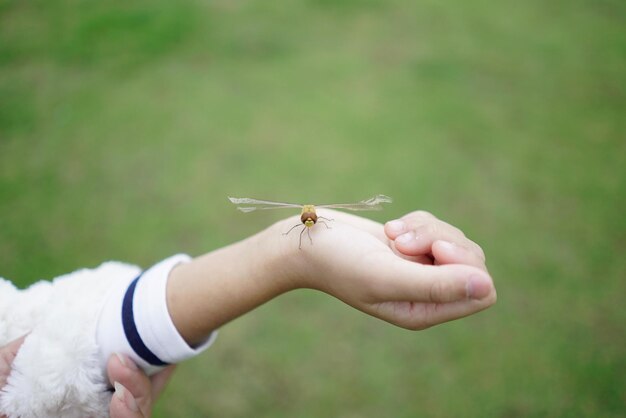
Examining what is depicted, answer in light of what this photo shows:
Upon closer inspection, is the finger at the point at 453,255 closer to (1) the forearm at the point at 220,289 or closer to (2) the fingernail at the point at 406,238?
(2) the fingernail at the point at 406,238

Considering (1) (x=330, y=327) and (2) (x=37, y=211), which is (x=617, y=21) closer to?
(1) (x=330, y=327)

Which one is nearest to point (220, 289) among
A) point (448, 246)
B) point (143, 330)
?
point (143, 330)

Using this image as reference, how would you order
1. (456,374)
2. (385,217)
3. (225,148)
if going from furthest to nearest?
(225,148) < (385,217) < (456,374)

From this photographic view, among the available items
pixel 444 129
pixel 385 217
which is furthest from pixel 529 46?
pixel 385 217

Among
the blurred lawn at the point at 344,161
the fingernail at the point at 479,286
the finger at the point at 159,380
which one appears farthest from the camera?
the blurred lawn at the point at 344,161

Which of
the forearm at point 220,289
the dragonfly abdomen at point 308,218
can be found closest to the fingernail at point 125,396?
the forearm at point 220,289

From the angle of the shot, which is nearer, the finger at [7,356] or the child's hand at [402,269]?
the child's hand at [402,269]

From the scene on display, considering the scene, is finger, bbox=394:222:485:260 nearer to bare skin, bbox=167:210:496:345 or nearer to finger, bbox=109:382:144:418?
bare skin, bbox=167:210:496:345
